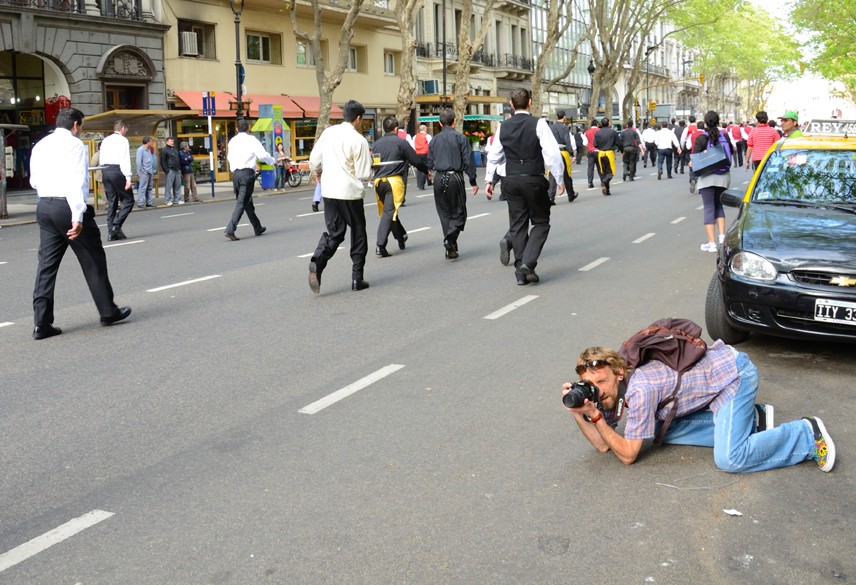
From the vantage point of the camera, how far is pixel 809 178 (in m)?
8.17

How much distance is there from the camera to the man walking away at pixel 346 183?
10.3 metres

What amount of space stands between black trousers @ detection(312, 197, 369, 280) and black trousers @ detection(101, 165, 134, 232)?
739 centimetres

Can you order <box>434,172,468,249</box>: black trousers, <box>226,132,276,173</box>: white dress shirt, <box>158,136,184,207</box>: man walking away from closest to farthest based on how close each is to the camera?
1. <box>434,172,468,249</box>: black trousers
2. <box>226,132,276,173</box>: white dress shirt
3. <box>158,136,184,207</box>: man walking away

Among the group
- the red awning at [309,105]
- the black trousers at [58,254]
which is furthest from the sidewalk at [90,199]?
the black trousers at [58,254]

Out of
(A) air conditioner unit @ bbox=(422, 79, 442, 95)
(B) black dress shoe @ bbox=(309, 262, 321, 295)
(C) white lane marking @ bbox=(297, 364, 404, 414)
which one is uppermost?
(A) air conditioner unit @ bbox=(422, 79, 442, 95)

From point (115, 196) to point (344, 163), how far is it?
7.94 m

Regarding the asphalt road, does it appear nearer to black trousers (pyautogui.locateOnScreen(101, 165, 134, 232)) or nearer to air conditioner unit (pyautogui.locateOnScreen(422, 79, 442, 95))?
black trousers (pyautogui.locateOnScreen(101, 165, 134, 232))

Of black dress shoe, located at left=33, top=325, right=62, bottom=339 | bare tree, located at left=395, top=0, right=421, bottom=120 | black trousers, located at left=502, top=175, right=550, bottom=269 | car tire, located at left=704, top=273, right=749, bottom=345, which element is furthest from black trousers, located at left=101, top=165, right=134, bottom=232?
bare tree, located at left=395, top=0, right=421, bottom=120

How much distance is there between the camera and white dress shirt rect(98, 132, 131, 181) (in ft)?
55.3

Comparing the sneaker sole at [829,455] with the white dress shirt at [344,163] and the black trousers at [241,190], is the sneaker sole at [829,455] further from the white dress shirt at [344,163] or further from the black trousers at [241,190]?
the black trousers at [241,190]

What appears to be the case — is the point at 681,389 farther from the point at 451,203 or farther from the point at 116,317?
the point at 451,203

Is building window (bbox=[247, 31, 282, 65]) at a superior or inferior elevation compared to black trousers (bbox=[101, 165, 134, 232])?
superior

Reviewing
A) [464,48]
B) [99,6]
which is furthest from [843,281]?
[464,48]

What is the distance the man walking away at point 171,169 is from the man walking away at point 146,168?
443 mm
